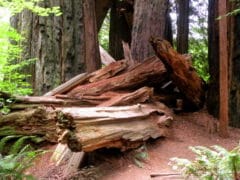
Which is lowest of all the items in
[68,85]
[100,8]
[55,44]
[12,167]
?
[12,167]

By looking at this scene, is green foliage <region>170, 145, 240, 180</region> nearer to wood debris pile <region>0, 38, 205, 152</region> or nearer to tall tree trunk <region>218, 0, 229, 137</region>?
wood debris pile <region>0, 38, 205, 152</region>

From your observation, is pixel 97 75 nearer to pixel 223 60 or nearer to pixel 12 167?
pixel 223 60

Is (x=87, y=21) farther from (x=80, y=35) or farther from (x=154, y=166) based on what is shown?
(x=154, y=166)

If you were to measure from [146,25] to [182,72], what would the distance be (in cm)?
168

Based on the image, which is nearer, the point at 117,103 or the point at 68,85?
the point at 117,103

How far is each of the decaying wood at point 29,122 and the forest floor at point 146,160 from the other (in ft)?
1.24

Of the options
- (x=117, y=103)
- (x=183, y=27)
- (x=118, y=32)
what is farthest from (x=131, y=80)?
(x=118, y=32)

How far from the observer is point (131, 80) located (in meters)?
6.17

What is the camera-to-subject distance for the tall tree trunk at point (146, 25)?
7.36 metres

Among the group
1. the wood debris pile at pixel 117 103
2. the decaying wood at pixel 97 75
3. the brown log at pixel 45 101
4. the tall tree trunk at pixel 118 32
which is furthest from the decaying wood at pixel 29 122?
the tall tree trunk at pixel 118 32

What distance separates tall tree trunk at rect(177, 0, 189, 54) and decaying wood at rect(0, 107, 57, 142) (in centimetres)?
610

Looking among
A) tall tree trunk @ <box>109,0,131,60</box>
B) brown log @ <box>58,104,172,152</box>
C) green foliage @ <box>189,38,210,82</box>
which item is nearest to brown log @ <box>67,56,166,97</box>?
brown log @ <box>58,104,172,152</box>

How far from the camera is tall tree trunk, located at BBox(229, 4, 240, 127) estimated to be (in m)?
6.91

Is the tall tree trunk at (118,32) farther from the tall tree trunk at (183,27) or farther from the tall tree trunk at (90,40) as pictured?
the tall tree trunk at (90,40)
